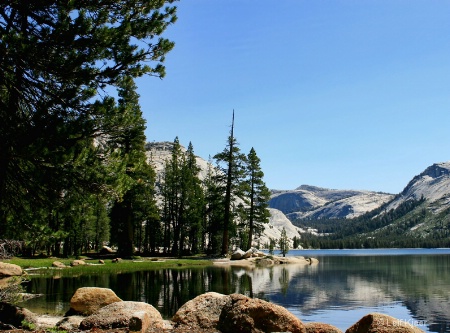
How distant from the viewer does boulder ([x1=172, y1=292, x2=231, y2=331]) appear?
1276cm

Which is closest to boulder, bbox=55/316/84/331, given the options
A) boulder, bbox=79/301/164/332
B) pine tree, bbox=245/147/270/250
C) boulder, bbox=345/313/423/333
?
boulder, bbox=79/301/164/332

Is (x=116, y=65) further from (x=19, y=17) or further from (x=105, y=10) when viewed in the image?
(x=19, y=17)

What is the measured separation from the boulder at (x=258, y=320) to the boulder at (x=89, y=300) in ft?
19.1

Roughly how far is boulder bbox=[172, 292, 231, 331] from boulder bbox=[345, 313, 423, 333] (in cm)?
397

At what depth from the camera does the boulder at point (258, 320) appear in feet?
37.7

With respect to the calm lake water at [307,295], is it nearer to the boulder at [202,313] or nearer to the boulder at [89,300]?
the boulder at [89,300]

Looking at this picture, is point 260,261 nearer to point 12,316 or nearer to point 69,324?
point 69,324

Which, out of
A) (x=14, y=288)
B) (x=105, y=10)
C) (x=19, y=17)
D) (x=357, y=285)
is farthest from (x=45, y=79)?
(x=357, y=285)

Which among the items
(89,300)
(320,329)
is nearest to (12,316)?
(89,300)

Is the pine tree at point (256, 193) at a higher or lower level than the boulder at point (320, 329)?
higher

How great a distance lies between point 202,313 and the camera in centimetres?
1317

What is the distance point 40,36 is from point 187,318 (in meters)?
9.61

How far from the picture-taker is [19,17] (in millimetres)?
11531

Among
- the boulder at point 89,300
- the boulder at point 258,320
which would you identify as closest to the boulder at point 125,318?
the boulder at point 258,320
